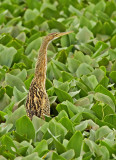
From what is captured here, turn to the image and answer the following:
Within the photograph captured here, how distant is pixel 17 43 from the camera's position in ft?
31.5

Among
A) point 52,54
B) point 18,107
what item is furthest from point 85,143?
point 52,54

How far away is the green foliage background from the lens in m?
6.44

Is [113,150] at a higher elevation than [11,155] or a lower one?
lower

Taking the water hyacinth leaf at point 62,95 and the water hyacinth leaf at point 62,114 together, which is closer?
the water hyacinth leaf at point 62,114

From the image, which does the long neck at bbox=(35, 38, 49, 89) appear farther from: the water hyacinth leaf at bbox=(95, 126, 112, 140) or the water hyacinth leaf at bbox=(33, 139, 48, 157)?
the water hyacinth leaf at bbox=(33, 139, 48, 157)

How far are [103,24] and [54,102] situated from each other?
315 cm

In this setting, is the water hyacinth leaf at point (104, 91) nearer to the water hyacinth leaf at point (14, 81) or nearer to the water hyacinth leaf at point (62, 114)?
the water hyacinth leaf at point (62, 114)

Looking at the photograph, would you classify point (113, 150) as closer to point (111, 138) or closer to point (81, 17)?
point (111, 138)

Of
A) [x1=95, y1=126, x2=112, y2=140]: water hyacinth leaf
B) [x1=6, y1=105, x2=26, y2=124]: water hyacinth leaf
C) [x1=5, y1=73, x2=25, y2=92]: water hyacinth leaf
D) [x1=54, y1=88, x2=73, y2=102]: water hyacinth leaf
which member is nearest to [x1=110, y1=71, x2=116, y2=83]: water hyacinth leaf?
[x1=54, y1=88, x2=73, y2=102]: water hyacinth leaf

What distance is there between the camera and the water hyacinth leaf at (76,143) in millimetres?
6406

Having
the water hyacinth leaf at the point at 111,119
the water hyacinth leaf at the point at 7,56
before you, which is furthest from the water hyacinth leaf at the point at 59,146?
the water hyacinth leaf at the point at 7,56

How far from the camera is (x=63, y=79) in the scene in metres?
8.48

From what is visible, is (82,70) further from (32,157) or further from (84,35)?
(32,157)

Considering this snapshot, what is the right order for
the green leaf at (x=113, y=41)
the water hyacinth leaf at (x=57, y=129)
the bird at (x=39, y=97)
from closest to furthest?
the water hyacinth leaf at (x=57, y=129) < the bird at (x=39, y=97) < the green leaf at (x=113, y=41)
